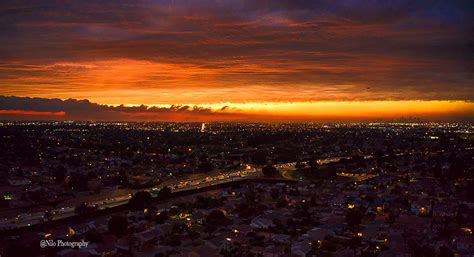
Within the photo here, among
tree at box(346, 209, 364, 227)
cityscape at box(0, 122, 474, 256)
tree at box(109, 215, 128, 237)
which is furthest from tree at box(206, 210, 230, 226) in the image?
tree at box(346, 209, 364, 227)

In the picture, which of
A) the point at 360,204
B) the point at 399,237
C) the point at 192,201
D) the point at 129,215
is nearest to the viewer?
the point at 399,237

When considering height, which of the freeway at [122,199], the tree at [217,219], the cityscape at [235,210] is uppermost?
the tree at [217,219]

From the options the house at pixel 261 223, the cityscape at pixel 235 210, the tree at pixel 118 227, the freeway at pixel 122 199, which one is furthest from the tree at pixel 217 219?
the freeway at pixel 122 199

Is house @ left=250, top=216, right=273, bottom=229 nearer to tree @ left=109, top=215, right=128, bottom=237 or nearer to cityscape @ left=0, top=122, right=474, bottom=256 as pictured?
cityscape @ left=0, top=122, right=474, bottom=256

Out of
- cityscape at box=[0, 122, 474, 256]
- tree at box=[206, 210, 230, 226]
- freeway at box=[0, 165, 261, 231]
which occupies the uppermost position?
tree at box=[206, 210, 230, 226]

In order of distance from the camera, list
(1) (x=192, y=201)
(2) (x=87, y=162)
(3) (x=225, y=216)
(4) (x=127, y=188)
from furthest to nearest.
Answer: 1. (2) (x=87, y=162)
2. (4) (x=127, y=188)
3. (1) (x=192, y=201)
4. (3) (x=225, y=216)

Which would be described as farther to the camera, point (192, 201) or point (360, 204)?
point (192, 201)

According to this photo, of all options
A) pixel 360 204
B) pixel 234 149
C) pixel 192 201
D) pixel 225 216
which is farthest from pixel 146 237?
pixel 234 149

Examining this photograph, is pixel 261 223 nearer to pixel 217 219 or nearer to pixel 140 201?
pixel 217 219

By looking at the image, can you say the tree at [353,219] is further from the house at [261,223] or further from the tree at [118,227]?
the tree at [118,227]

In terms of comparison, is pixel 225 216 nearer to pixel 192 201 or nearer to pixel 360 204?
pixel 192 201

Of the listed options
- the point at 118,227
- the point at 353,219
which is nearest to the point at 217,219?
the point at 118,227
